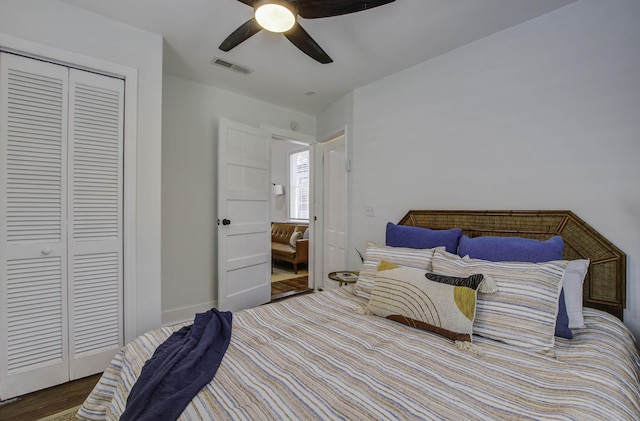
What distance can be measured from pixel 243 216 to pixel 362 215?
137 cm

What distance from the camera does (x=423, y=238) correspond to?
212 cm

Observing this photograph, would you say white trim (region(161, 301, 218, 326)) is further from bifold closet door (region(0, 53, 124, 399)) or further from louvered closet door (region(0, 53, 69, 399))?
louvered closet door (region(0, 53, 69, 399))

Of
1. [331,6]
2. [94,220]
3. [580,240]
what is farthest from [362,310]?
[94,220]

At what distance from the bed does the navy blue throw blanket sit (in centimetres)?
4

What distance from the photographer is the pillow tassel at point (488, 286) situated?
137 cm

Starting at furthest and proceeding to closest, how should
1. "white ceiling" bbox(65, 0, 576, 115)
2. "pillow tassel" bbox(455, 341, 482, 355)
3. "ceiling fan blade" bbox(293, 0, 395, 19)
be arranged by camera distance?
"white ceiling" bbox(65, 0, 576, 115), "ceiling fan blade" bbox(293, 0, 395, 19), "pillow tassel" bbox(455, 341, 482, 355)

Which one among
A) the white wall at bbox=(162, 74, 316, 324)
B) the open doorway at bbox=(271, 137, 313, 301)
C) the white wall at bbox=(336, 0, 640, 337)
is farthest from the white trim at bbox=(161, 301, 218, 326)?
the white wall at bbox=(336, 0, 640, 337)

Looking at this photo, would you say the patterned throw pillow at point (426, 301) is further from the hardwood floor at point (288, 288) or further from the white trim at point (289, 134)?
the white trim at point (289, 134)

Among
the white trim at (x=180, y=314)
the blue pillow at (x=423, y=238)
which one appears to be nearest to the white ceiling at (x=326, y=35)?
the blue pillow at (x=423, y=238)

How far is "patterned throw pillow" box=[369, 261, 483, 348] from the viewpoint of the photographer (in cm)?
131

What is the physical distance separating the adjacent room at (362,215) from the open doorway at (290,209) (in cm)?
206

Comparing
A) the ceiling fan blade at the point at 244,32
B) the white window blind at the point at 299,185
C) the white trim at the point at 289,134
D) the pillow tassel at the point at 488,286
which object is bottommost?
the pillow tassel at the point at 488,286

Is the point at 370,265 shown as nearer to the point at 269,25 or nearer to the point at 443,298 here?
the point at 443,298

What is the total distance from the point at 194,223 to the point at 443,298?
2664mm
